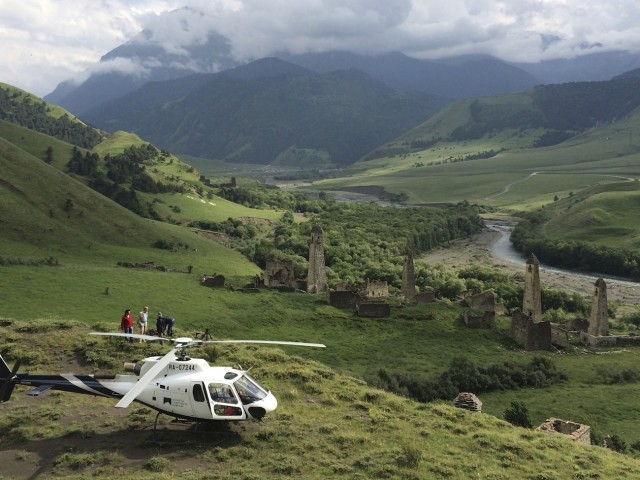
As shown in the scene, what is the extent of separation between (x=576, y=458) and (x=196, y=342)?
14.5m

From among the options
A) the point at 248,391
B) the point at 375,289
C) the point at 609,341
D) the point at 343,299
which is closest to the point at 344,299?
the point at 343,299

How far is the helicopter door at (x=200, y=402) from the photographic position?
754 inches

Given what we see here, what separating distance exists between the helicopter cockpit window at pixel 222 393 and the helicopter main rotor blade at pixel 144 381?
1.70 metres

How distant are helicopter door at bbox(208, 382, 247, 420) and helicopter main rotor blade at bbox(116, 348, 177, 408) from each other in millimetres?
1697

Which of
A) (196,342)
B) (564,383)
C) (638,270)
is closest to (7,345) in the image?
(196,342)

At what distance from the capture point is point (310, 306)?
56.6m

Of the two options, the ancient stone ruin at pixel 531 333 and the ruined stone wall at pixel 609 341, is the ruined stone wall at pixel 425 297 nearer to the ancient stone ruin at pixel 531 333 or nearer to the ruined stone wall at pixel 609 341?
the ancient stone ruin at pixel 531 333

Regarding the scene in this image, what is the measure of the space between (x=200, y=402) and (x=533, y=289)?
56263 mm

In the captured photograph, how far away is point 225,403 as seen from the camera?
1920 cm

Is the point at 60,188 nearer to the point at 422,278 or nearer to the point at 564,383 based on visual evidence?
the point at 422,278

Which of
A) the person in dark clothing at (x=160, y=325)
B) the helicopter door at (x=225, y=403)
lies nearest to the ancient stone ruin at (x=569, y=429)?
the helicopter door at (x=225, y=403)

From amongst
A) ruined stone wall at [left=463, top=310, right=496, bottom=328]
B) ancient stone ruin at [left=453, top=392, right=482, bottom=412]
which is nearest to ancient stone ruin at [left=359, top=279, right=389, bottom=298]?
ruined stone wall at [left=463, top=310, right=496, bottom=328]

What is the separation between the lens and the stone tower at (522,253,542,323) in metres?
66.6

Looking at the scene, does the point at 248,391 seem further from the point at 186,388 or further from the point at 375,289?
the point at 375,289
